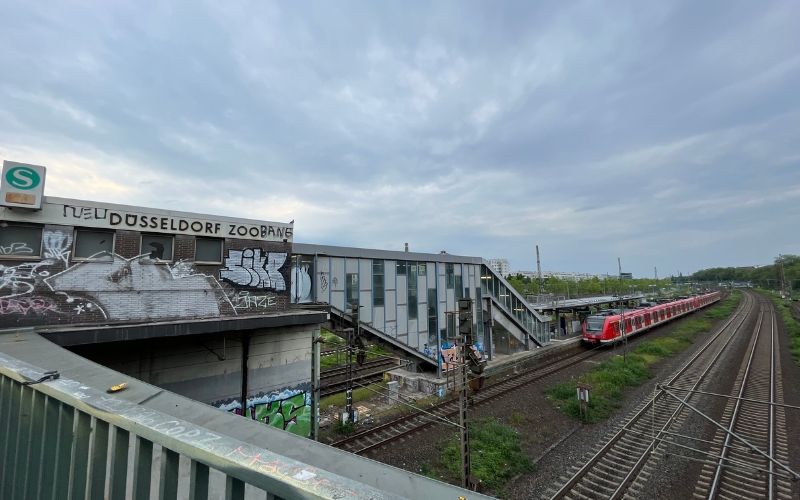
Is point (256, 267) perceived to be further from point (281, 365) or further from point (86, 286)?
point (86, 286)

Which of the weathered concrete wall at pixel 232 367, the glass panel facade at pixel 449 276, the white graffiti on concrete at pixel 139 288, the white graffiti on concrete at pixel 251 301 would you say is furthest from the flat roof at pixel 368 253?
the white graffiti on concrete at pixel 139 288

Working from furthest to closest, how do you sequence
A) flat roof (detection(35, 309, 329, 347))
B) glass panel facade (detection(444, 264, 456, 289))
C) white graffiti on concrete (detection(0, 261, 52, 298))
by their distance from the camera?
glass panel facade (detection(444, 264, 456, 289)) < white graffiti on concrete (detection(0, 261, 52, 298)) < flat roof (detection(35, 309, 329, 347))

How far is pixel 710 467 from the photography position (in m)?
11.5

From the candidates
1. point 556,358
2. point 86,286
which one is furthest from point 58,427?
point 556,358

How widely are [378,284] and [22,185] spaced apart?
15.4m

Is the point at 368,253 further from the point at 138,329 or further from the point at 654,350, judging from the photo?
the point at 654,350

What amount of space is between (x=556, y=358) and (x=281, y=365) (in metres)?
25.3

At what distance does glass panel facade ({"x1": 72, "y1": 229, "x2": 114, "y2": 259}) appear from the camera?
31.7 feet

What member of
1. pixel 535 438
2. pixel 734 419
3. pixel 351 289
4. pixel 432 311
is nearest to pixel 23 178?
pixel 351 289

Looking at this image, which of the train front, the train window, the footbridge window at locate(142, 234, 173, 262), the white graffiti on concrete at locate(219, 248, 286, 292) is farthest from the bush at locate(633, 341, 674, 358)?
the footbridge window at locate(142, 234, 173, 262)

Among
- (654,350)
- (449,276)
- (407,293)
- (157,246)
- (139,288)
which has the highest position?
(157,246)

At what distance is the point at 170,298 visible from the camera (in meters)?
10.7

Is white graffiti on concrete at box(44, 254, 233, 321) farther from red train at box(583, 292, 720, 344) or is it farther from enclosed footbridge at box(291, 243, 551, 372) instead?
red train at box(583, 292, 720, 344)

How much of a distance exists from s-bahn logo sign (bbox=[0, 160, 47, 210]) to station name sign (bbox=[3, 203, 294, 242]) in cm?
33
